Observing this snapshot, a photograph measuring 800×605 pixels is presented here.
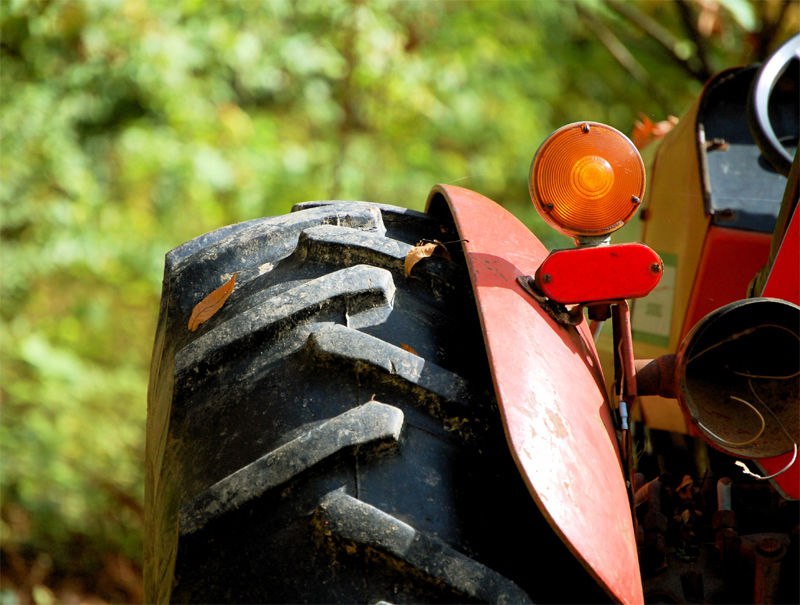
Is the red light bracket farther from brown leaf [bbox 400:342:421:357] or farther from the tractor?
brown leaf [bbox 400:342:421:357]

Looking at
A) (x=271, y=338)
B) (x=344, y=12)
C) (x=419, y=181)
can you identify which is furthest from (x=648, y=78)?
(x=271, y=338)

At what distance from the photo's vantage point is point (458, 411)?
1.29 metres

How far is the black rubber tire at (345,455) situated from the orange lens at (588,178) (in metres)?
0.21

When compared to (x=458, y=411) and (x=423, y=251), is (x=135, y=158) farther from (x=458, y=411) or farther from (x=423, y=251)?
(x=458, y=411)

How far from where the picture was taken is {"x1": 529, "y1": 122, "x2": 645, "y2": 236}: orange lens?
139cm

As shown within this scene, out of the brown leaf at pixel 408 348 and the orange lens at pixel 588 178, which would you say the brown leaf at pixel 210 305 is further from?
the orange lens at pixel 588 178

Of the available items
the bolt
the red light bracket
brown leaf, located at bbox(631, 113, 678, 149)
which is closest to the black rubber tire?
the red light bracket

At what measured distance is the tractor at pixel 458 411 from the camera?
1200 mm

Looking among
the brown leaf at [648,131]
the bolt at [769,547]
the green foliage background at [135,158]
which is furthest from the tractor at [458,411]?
the green foliage background at [135,158]

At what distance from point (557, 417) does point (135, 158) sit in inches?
154

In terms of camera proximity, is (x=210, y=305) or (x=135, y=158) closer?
(x=210, y=305)

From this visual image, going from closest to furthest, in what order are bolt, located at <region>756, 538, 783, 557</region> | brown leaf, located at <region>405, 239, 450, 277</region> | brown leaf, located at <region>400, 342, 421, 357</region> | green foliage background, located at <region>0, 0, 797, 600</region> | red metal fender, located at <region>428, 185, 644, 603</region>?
1. red metal fender, located at <region>428, 185, 644, 603</region>
2. brown leaf, located at <region>400, 342, 421, 357</region>
3. brown leaf, located at <region>405, 239, 450, 277</region>
4. bolt, located at <region>756, 538, 783, 557</region>
5. green foliage background, located at <region>0, 0, 797, 600</region>

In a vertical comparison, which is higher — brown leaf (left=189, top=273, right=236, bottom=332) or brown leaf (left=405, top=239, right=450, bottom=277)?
brown leaf (left=405, top=239, right=450, bottom=277)

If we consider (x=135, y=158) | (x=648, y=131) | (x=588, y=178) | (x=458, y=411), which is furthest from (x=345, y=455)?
(x=135, y=158)
